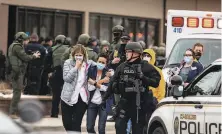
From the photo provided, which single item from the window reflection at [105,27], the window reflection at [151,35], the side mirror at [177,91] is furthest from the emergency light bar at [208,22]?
the window reflection at [151,35]

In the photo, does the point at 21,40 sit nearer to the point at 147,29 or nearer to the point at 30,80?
the point at 30,80

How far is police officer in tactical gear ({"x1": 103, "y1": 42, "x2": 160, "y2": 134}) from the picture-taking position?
30.6 ft

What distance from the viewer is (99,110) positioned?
1094cm

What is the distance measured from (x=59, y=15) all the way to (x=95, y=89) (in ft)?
41.4

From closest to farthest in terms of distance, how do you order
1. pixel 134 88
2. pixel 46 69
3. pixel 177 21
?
1. pixel 134 88
2. pixel 177 21
3. pixel 46 69

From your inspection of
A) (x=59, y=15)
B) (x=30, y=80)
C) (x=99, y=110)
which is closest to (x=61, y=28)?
(x=59, y=15)

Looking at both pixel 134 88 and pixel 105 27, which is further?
pixel 105 27

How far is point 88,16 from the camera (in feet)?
77.0

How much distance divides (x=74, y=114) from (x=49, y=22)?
12823 mm

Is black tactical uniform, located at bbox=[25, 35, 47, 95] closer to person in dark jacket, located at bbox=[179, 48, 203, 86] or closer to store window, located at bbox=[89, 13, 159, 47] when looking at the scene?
person in dark jacket, located at bbox=[179, 48, 203, 86]

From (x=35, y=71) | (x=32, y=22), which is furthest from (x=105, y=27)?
(x=35, y=71)

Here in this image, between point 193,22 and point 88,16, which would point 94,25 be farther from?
point 193,22

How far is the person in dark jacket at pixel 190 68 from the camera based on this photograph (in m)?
11.0

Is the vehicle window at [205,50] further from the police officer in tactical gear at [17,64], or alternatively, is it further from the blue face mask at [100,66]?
the police officer in tactical gear at [17,64]
